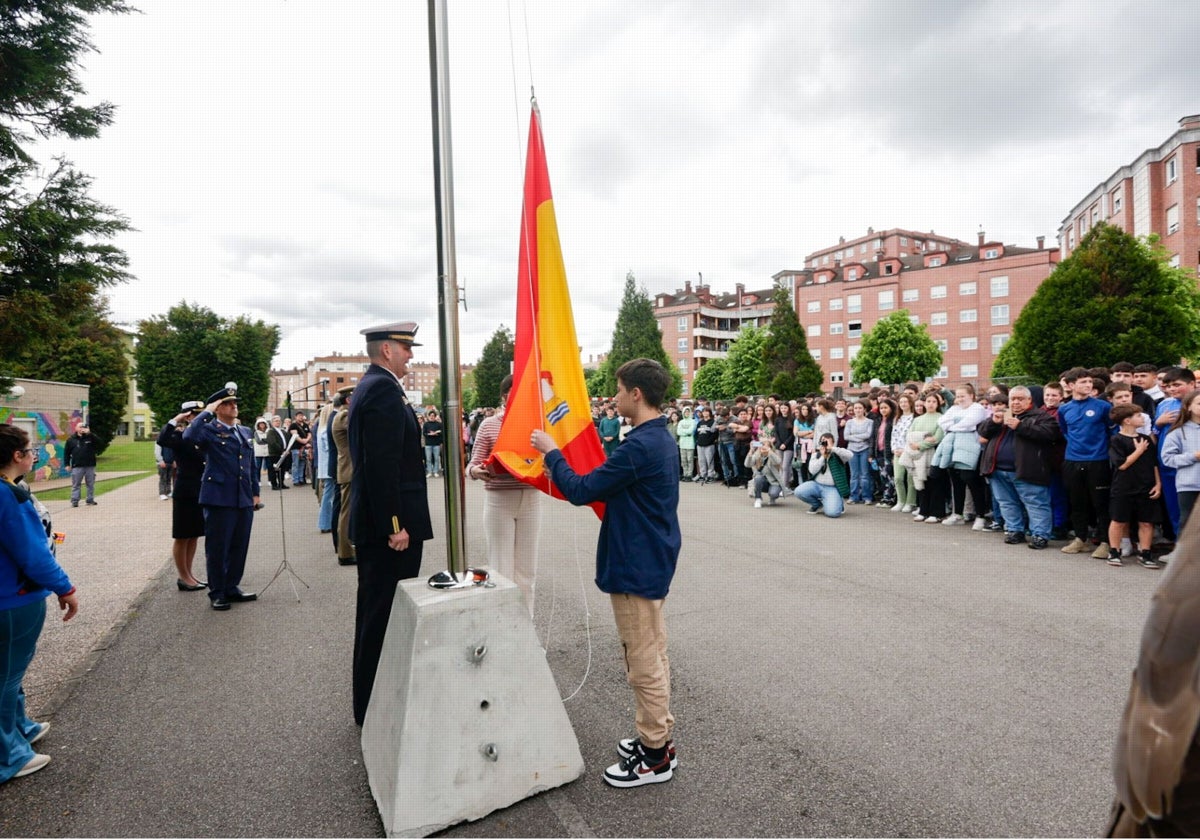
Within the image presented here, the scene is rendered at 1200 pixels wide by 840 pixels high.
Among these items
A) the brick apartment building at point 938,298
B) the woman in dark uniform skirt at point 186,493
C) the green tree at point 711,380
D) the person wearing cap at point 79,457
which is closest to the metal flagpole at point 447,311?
the woman in dark uniform skirt at point 186,493

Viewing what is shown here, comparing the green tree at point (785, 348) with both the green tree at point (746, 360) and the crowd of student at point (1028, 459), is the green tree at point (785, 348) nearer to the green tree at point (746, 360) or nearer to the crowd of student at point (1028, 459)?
the green tree at point (746, 360)

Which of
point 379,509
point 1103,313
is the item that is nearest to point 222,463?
point 379,509

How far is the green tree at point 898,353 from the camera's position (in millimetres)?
54188

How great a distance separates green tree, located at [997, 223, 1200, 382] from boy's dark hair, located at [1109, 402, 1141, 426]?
1779 centimetres

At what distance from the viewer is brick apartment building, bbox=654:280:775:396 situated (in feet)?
309

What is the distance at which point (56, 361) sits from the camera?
3397cm

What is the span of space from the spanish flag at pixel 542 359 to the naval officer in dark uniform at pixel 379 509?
545mm

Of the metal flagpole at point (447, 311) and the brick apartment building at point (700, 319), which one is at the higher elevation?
the brick apartment building at point (700, 319)

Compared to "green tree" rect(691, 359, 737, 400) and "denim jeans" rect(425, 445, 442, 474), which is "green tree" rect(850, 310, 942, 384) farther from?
"denim jeans" rect(425, 445, 442, 474)

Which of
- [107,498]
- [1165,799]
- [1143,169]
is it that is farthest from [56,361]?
[1143,169]

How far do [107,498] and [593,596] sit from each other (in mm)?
16762

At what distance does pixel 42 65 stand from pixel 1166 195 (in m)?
59.3

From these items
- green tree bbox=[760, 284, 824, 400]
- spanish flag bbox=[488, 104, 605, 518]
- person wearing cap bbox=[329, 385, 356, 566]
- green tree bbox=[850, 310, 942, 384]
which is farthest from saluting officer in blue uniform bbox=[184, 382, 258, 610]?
green tree bbox=[850, 310, 942, 384]

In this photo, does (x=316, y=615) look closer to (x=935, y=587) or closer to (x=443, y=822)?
(x=443, y=822)
